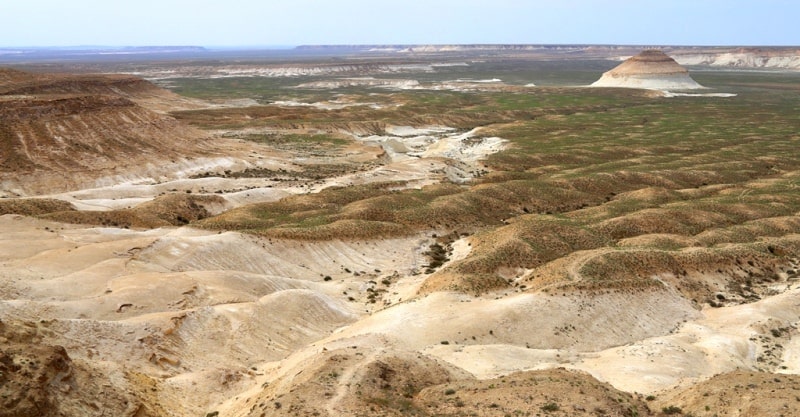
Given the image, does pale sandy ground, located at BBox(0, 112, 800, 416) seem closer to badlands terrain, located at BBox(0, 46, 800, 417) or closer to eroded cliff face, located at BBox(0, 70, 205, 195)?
badlands terrain, located at BBox(0, 46, 800, 417)

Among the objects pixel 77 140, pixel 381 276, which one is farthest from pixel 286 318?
pixel 77 140

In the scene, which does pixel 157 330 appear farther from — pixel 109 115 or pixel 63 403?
pixel 109 115

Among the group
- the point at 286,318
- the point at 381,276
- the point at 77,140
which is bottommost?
the point at 381,276

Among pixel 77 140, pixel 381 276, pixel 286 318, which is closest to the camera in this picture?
pixel 286 318

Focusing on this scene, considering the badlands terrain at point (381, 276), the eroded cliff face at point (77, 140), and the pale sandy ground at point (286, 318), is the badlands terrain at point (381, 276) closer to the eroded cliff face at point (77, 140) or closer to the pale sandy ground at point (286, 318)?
the pale sandy ground at point (286, 318)

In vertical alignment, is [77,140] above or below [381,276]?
above

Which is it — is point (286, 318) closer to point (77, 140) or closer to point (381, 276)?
point (381, 276)

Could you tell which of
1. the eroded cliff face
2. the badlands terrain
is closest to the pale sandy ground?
the badlands terrain

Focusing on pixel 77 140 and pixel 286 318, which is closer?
pixel 286 318
